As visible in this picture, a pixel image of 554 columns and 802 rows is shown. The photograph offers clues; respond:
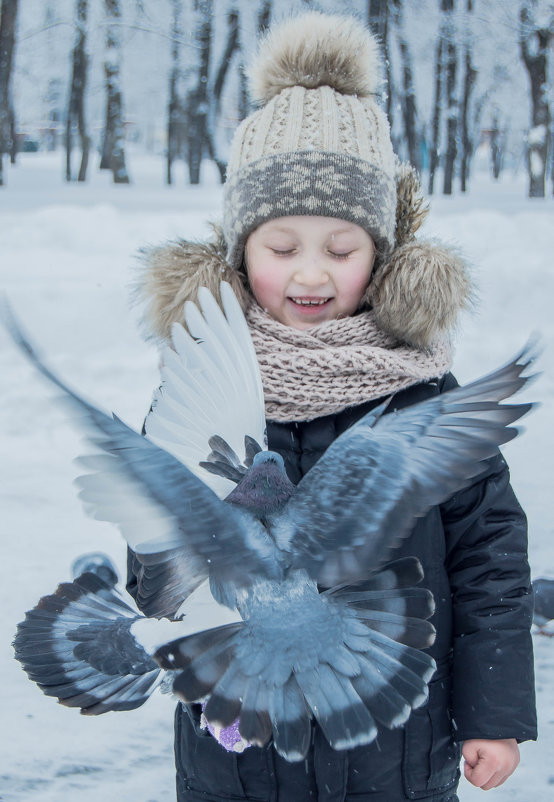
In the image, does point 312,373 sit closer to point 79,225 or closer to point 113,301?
point 113,301

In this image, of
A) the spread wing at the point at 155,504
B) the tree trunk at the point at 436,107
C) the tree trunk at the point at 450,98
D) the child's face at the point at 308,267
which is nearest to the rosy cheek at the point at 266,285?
the child's face at the point at 308,267

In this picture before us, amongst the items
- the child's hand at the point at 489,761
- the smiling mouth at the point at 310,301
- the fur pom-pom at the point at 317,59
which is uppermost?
the fur pom-pom at the point at 317,59

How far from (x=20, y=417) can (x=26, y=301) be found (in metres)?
1.73

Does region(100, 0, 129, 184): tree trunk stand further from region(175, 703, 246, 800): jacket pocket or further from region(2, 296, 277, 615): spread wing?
region(2, 296, 277, 615): spread wing

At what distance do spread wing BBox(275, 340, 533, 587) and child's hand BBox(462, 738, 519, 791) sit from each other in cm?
57

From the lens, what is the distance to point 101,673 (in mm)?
1521

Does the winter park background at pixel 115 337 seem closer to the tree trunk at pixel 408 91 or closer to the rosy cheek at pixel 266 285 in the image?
the tree trunk at pixel 408 91

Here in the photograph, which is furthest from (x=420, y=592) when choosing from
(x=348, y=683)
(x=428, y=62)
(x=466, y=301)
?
(x=428, y=62)

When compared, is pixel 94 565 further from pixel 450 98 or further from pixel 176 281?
pixel 450 98

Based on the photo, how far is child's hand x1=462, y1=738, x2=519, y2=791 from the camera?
150 centimetres

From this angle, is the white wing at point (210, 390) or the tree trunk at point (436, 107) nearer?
the white wing at point (210, 390)

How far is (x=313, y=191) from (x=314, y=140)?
130 millimetres

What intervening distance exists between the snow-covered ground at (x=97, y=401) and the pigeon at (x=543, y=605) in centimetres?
6

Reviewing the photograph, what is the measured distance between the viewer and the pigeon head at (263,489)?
51.4 inches
